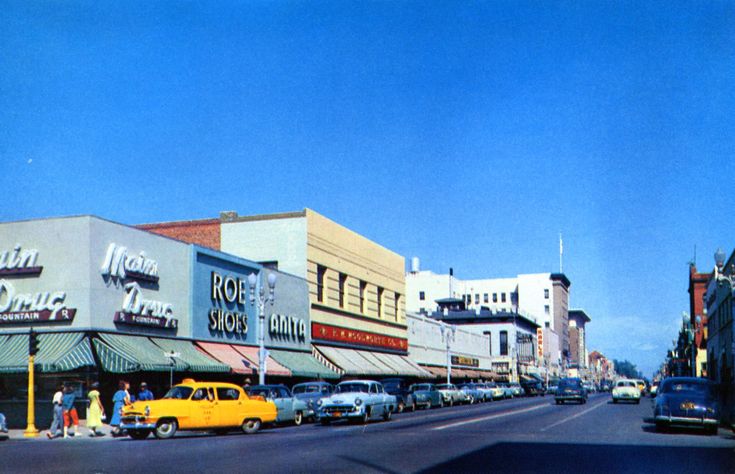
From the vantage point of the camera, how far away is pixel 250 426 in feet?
86.7

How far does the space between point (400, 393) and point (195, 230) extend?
1754 centimetres

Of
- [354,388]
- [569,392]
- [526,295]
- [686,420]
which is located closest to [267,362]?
[354,388]

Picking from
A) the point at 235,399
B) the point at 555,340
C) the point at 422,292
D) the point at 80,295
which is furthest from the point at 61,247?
the point at 555,340

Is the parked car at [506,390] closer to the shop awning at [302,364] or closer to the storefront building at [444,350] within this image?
the storefront building at [444,350]

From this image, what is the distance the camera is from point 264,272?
144ft

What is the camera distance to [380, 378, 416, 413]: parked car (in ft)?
140

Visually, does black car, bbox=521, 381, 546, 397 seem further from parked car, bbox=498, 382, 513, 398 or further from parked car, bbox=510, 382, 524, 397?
parked car, bbox=498, 382, 513, 398

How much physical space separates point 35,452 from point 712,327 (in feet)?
229

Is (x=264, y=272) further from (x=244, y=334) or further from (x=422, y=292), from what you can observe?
(x=422, y=292)

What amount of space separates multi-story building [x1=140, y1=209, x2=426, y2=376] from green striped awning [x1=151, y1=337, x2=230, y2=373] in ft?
48.3

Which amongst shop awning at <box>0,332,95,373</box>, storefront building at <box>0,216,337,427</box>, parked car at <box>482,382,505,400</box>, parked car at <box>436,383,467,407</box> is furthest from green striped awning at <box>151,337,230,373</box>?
parked car at <box>482,382,505,400</box>

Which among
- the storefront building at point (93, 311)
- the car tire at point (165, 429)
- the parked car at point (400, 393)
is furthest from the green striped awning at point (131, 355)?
the parked car at point (400, 393)

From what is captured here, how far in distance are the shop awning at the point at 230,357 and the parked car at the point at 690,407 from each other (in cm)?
1836

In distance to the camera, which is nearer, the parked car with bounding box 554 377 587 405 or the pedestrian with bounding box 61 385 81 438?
the pedestrian with bounding box 61 385 81 438
